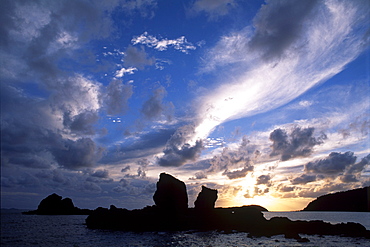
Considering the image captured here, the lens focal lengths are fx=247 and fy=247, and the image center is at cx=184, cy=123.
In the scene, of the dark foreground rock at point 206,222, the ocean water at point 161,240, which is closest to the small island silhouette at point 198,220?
the dark foreground rock at point 206,222

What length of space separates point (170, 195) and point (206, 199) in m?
16.7

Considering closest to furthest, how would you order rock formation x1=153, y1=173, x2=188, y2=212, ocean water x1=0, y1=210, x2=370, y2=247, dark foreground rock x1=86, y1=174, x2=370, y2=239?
ocean water x1=0, y1=210, x2=370, y2=247 → dark foreground rock x1=86, y1=174, x2=370, y2=239 → rock formation x1=153, y1=173, x2=188, y2=212

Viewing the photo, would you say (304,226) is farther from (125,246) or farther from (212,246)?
(125,246)

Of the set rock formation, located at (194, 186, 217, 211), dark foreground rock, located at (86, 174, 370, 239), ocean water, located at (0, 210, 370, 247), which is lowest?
ocean water, located at (0, 210, 370, 247)

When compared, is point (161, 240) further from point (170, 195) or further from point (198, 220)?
point (170, 195)

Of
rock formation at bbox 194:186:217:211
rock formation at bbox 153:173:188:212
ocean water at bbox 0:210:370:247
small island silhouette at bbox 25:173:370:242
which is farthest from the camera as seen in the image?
rock formation at bbox 194:186:217:211

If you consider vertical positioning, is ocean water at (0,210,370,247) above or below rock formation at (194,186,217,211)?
below

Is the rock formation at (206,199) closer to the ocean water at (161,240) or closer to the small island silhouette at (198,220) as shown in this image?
the small island silhouette at (198,220)

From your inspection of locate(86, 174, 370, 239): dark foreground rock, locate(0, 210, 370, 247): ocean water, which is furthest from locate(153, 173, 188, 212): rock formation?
locate(0, 210, 370, 247): ocean water

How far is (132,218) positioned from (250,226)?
1516 inches

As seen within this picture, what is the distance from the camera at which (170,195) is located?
94.8m

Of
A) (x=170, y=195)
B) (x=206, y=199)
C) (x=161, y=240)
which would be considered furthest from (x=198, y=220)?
(x=161, y=240)

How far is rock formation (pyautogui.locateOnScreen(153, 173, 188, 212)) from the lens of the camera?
93688mm

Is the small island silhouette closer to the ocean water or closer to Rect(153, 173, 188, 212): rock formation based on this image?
Rect(153, 173, 188, 212): rock formation
